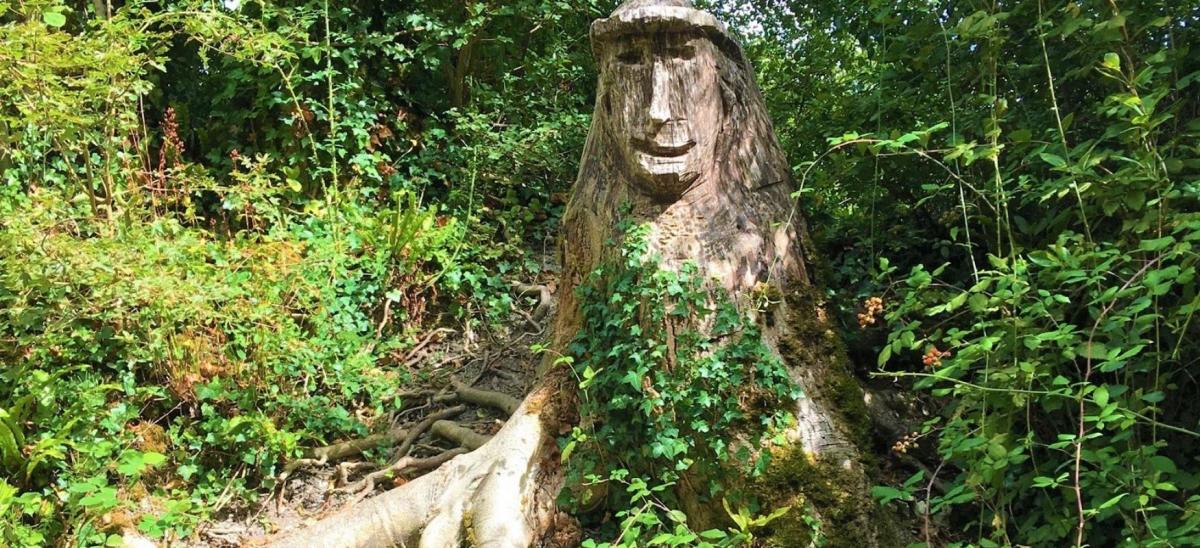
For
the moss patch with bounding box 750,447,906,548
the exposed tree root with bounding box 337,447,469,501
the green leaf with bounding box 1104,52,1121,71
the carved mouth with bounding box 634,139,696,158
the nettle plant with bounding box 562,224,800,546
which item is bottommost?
A: the exposed tree root with bounding box 337,447,469,501

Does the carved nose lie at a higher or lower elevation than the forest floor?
higher

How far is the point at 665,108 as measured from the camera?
367 centimetres

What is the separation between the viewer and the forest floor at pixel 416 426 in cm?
455

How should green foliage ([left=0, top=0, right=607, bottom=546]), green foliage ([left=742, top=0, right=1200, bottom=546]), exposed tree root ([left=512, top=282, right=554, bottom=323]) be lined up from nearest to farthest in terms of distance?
green foliage ([left=742, top=0, right=1200, bottom=546]), green foliage ([left=0, top=0, right=607, bottom=546]), exposed tree root ([left=512, top=282, right=554, bottom=323])

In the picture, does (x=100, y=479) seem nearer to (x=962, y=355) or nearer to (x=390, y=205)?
(x=390, y=205)

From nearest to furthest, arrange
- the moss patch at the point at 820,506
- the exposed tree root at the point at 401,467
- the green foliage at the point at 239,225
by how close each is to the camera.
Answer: the moss patch at the point at 820,506, the green foliage at the point at 239,225, the exposed tree root at the point at 401,467

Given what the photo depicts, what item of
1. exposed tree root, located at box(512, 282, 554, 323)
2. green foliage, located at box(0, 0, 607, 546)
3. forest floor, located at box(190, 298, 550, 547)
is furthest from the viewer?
exposed tree root, located at box(512, 282, 554, 323)

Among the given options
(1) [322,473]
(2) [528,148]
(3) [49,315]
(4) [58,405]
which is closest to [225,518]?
(1) [322,473]

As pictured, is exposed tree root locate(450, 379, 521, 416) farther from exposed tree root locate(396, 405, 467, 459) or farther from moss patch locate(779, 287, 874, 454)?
moss patch locate(779, 287, 874, 454)

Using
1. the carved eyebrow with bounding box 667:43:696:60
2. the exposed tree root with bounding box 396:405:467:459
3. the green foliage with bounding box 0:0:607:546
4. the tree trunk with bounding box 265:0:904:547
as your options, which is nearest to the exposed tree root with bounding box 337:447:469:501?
the exposed tree root with bounding box 396:405:467:459

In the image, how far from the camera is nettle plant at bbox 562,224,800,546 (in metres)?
3.36

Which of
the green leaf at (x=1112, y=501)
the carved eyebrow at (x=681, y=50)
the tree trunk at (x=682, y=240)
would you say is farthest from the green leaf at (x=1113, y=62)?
the carved eyebrow at (x=681, y=50)

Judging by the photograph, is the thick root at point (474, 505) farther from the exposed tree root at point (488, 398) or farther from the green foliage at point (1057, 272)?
the green foliage at point (1057, 272)

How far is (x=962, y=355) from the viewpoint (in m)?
2.66
